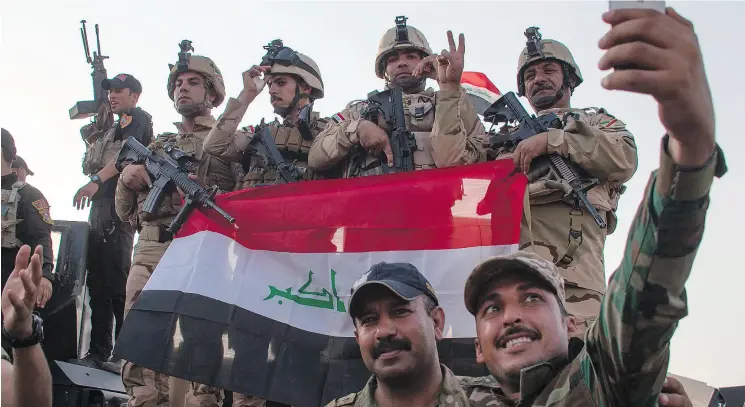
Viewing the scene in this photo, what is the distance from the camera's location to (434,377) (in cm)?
329

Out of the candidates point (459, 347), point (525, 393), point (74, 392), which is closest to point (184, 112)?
point (74, 392)

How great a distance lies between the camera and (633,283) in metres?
2.07

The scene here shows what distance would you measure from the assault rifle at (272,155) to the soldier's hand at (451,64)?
130 cm

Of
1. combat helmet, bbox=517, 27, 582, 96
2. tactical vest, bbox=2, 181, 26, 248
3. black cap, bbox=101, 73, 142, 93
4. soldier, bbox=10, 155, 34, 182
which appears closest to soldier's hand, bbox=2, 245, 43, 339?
tactical vest, bbox=2, 181, 26, 248

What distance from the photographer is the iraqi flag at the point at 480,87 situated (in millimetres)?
8969

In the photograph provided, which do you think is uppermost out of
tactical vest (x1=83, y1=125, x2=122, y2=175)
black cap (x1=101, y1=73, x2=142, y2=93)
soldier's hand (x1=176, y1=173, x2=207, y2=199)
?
black cap (x1=101, y1=73, x2=142, y2=93)

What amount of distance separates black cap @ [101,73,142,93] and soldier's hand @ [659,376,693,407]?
6566mm

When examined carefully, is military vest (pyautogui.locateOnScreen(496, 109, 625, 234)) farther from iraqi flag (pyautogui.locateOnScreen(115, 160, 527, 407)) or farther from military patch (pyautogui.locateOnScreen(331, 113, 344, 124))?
military patch (pyautogui.locateOnScreen(331, 113, 344, 124))

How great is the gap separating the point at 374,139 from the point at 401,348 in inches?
103

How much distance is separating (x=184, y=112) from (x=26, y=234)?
1561mm

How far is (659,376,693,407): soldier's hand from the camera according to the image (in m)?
2.43

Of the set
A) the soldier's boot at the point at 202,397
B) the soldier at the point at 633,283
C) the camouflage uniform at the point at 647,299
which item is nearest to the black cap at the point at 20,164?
the soldier's boot at the point at 202,397

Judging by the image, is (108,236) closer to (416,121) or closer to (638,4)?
(416,121)

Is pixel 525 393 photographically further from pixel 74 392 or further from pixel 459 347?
pixel 74 392
